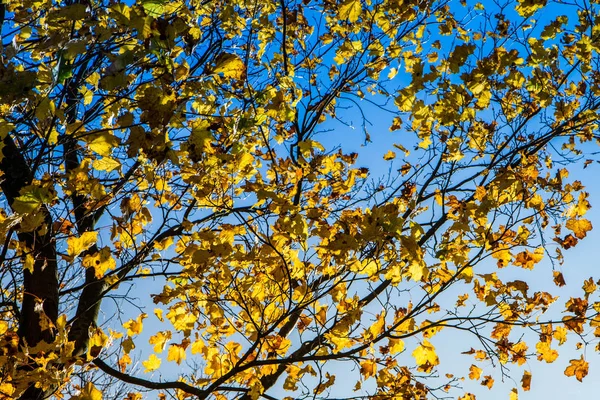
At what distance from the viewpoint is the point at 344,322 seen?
9.16 feet

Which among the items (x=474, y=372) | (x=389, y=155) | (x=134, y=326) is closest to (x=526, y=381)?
(x=474, y=372)

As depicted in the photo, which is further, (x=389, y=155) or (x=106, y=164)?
(x=389, y=155)

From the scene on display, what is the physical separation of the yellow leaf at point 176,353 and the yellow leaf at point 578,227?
2435 millimetres

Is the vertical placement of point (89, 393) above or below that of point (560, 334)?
below

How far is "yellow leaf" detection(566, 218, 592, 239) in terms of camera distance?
276cm

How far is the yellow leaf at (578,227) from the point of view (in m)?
2.76

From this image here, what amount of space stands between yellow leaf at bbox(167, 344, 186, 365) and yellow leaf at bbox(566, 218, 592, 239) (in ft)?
7.99

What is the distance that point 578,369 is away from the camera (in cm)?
296

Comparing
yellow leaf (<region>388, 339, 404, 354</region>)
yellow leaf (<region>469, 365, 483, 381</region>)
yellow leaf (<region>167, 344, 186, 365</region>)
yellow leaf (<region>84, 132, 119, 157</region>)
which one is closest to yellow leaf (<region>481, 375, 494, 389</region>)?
yellow leaf (<region>469, 365, 483, 381</region>)

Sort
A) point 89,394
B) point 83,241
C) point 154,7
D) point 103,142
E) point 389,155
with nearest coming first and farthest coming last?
point 154,7 < point 103,142 < point 89,394 < point 83,241 < point 389,155

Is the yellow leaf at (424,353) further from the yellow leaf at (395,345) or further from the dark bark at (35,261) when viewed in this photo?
the dark bark at (35,261)

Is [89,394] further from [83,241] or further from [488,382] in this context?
[488,382]

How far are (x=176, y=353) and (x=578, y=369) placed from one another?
246 cm

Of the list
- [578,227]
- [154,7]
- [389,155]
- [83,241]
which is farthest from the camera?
[389,155]
